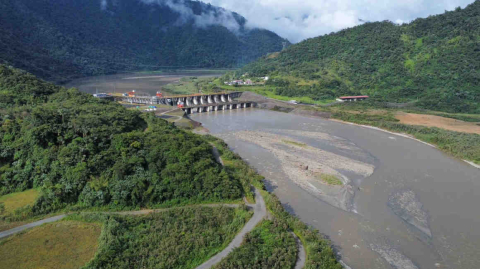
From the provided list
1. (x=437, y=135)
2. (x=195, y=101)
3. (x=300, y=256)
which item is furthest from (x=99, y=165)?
(x=195, y=101)

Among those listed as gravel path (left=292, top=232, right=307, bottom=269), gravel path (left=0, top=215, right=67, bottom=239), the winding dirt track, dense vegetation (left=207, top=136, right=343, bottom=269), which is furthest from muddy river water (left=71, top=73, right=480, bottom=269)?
gravel path (left=0, top=215, right=67, bottom=239)

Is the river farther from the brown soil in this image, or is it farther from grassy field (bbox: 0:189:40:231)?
grassy field (bbox: 0:189:40:231)

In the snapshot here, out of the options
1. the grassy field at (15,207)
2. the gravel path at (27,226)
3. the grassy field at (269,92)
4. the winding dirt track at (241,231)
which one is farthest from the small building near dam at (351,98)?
the gravel path at (27,226)

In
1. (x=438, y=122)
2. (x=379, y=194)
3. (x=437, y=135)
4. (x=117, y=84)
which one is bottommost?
(x=379, y=194)

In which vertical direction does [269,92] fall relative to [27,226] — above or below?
above

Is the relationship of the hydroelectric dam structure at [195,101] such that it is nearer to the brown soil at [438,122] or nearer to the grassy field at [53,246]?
the brown soil at [438,122]

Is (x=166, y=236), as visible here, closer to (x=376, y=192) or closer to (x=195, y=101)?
(x=376, y=192)
